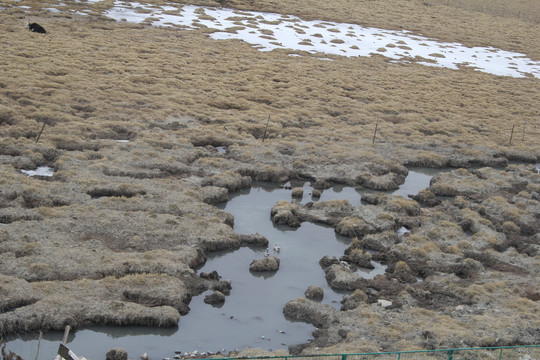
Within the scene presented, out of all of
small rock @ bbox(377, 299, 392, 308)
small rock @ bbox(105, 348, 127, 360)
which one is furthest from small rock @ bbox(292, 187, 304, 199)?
small rock @ bbox(105, 348, 127, 360)

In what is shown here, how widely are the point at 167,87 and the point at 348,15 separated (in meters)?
53.6

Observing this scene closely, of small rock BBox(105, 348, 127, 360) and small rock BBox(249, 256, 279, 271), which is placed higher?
small rock BBox(105, 348, 127, 360)

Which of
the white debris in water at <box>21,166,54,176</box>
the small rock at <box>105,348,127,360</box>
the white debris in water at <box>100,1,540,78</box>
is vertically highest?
A: the small rock at <box>105,348,127,360</box>

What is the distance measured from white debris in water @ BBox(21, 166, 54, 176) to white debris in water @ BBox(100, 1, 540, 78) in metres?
37.2

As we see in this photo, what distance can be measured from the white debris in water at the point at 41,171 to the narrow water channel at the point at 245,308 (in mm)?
8277

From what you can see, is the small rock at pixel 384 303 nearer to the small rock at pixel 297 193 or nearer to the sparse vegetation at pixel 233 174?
the sparse vegetation at pixel 233 174

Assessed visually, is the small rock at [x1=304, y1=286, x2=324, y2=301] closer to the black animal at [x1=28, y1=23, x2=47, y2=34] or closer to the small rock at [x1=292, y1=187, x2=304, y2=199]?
the small rock at [x1=292, y1=187, x2=304, y2=199]

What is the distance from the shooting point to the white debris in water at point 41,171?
28219 millimetres

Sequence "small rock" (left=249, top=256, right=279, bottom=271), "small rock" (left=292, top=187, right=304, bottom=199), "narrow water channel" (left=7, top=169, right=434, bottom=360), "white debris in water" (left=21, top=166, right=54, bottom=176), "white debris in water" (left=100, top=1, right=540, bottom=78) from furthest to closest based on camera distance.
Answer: "white debris in water" (left=100, top=1, right=540, bottom=78), "small rock" (left=292, top=187, right=304, bottom=199), "white debris in water" (left=21, top=166, right=54, bottom=176), "small rock" (left=249, top=256, right=279, bottom=271), "narrow water channel" (left=7, top=169, right=434, bottom=360)

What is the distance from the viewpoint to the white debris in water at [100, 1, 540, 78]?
221 ft

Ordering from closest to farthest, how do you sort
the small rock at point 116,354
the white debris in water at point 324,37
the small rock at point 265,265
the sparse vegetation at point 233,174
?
1. the small rock at point 116,354
2. the sparse vegetation at point 233,174
3. the small rock at point 265,265
4. the white debris in water at point 324,37

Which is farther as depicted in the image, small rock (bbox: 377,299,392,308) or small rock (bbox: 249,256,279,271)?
small rock (bbox: 249,256,279,271)

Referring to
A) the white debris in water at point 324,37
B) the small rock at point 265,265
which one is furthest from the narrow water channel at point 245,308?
the white debris in water at point 324,37

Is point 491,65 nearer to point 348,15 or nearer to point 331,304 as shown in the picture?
point 348,15
